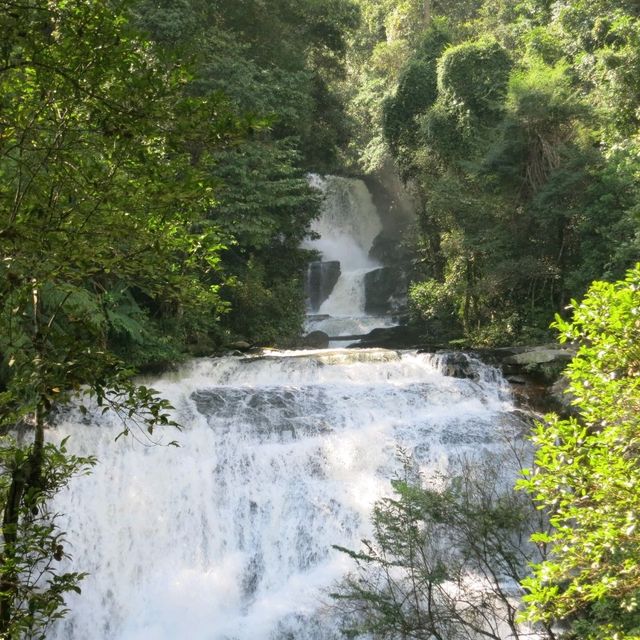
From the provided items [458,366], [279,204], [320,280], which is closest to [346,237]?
[320,280]

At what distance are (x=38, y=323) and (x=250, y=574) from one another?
6417 millimetres

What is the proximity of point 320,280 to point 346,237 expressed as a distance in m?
3.88

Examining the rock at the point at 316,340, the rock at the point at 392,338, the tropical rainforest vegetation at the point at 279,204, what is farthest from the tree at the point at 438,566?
the rock at the point at 316,340

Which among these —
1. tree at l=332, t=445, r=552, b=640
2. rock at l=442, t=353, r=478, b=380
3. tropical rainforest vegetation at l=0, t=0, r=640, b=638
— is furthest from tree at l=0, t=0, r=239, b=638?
rock at l=442, t=353, r=478, b=380

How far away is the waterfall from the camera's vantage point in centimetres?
2327

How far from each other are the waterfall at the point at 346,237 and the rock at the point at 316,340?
4.52m

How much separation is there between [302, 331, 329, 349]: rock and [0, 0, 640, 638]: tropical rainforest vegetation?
108cm

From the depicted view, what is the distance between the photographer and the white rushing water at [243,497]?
7.42 meters

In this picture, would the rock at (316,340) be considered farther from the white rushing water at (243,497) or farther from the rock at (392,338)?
the white rushing water at (243,497)

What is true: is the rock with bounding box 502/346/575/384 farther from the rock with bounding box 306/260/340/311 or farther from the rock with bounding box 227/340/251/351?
the rock with bounding box 306/260/340/311

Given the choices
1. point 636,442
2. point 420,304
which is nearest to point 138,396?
point 636,442

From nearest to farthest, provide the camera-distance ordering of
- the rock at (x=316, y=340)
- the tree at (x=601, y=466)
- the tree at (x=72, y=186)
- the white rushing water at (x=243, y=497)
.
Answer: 1. the tree at (x=72, y=186)
2. the tree at (x=601, y=466)
3. the white rushing water at (x=243, y=497)
4. the rock at (x=316, y=340)

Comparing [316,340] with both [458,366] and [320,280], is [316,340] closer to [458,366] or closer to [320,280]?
[320,280]

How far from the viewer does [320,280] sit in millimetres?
23562
